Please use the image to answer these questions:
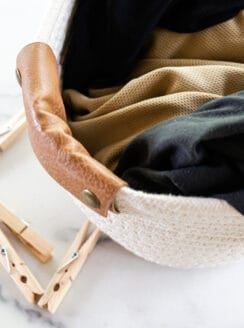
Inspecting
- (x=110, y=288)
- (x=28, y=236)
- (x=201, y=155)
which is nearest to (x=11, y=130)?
(x=28, y=236)

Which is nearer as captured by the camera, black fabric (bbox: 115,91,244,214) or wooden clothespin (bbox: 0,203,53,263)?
black fabric (bbox: 115,91,244,214)

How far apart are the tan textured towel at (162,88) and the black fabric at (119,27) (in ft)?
0.04

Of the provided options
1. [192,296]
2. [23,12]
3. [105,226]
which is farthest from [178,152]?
[23,12]

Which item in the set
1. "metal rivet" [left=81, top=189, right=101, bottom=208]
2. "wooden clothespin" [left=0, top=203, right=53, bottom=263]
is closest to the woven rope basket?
"metal rivet" [left=81, top=189, right=101, bottom=208]

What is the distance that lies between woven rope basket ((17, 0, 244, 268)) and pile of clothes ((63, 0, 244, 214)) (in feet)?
0.07

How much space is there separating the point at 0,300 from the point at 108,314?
0.42ft

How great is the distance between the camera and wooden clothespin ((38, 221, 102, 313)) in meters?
0.53

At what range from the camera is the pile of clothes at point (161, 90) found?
370mm

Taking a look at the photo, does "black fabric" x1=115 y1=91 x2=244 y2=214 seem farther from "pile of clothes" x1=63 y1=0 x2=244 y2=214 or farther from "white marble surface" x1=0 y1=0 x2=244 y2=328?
"white marble surface" x1=0 y1=0 x2=244 y2=328

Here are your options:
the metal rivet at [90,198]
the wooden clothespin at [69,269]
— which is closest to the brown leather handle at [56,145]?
the metal rivet at [90,198]

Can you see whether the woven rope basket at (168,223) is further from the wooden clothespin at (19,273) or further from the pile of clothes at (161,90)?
the wooden clothespin at (19,273)

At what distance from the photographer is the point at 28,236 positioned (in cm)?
57

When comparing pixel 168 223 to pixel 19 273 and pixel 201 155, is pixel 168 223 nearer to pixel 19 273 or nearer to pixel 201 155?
pixel 201 155

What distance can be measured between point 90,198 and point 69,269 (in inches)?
8.3
